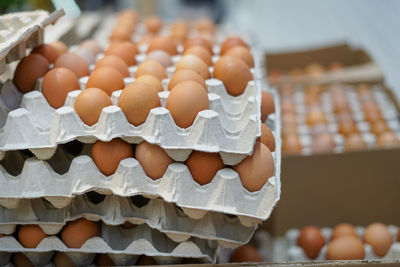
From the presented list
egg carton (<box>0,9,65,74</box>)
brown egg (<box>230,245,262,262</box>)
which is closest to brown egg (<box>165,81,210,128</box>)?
egg carton (<box>0,9,65,74</box>)

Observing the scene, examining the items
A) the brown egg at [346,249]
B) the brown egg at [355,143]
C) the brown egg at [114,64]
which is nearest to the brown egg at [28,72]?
the brown egg at [114,64]

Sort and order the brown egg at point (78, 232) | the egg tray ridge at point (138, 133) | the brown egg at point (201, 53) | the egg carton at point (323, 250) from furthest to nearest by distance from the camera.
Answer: the egg carton at point (323, 250), the brown egg at point (201, 53), the brown egg at point (78, 232), the egg tray ridge at point (138, 133)

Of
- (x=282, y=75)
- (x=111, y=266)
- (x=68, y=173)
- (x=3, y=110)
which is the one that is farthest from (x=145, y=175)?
(x=282, y=75)

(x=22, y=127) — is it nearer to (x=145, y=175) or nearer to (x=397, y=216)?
(x=145, y=175)

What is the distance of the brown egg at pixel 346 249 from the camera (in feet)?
4.64

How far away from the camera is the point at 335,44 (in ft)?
10.4

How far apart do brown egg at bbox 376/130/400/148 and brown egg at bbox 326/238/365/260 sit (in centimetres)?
61

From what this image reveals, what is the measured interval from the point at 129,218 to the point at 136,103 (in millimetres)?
278

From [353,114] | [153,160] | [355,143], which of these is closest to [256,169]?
[153,160]

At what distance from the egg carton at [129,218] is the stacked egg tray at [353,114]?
3.03 feet

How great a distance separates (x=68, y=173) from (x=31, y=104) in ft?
0.73

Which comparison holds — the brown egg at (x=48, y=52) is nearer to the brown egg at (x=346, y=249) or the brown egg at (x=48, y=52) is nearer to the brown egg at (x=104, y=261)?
the brown egg at (x=104, y=261)

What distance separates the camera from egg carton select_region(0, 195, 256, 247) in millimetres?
1109

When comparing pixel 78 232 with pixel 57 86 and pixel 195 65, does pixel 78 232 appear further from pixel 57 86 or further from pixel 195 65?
pixel 195 65
